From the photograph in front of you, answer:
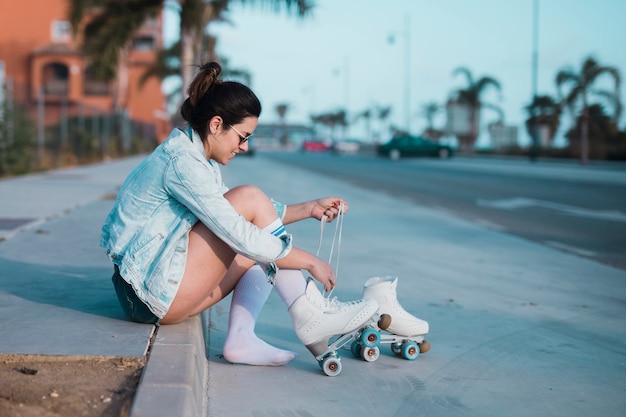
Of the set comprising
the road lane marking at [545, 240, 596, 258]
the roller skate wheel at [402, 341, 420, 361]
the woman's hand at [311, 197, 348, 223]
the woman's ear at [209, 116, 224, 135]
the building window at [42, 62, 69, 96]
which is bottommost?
the road lane marking at [545, 240, 596, 258]

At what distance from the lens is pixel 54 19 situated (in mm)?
59281

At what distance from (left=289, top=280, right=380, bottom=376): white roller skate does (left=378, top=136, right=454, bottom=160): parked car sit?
50479mm

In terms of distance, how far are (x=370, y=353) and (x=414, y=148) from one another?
50.3m

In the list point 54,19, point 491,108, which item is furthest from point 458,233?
point 491,108

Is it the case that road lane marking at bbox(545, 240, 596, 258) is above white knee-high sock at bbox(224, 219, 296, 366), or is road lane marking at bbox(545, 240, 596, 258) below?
below

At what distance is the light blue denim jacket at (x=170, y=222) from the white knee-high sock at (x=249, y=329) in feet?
0.94

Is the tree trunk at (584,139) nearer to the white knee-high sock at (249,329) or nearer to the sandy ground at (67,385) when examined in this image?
the white knee-high sock at (249,329)

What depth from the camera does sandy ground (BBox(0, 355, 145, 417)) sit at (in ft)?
9.21

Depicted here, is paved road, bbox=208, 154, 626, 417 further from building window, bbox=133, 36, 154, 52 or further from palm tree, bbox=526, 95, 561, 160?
building window, bbox=133, 36, 154, 52

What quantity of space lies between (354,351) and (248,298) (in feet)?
2.11

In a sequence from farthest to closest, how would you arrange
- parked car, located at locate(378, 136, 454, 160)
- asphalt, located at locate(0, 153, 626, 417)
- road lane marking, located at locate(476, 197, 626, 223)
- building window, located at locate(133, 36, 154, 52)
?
building window, located at locate(133, 36, 154, 52)
parked car, located at locate(378, 136, 454, 160)
road lane marking, located at locate(476, 197, 626, 223)
asphalt, located at locate(0, 153, 626, 417)

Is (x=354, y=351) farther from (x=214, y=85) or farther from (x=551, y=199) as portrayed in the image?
(x=551, y=199)

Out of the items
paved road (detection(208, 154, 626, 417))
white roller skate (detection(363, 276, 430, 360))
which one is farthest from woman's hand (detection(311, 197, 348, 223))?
paved road (detection(208, 154, 626, 417))

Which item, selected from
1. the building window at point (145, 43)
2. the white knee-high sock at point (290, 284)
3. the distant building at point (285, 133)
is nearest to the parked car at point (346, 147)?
the building window at point (145, 43)
